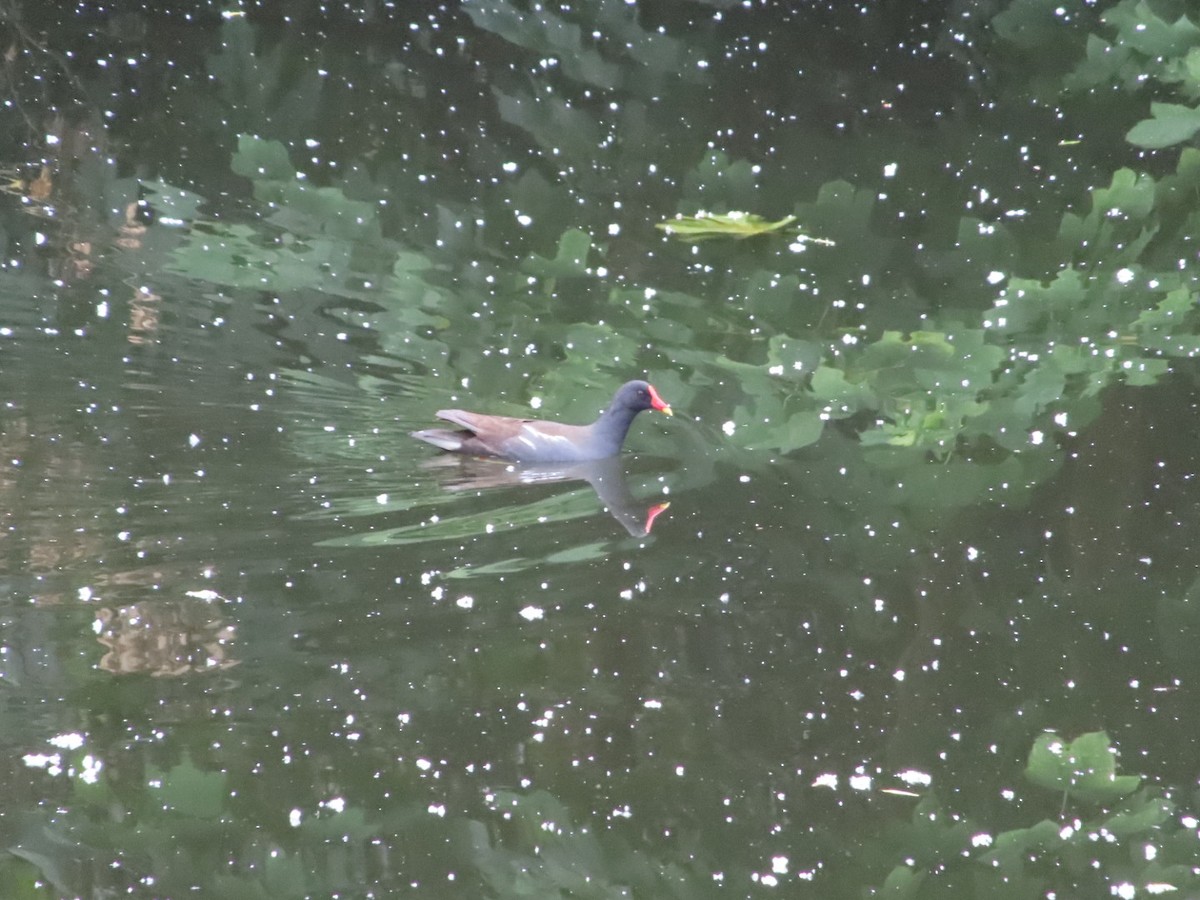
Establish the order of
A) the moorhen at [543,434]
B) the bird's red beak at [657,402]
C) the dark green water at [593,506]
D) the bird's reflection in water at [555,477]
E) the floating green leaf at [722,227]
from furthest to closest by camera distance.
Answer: the floating green leaf at [722,227] → the bird's red beak at [657,402] → the moorhen at [543,434] → the bird's reflection in water at [555,477] → the dark green water at [593,506]

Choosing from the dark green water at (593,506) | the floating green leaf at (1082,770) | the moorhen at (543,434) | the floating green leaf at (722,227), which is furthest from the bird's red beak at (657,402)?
the floating green leaf at (722,227)

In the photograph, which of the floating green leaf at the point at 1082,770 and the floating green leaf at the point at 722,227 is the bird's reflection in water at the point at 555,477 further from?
the floating green leaf at the point at 722,227

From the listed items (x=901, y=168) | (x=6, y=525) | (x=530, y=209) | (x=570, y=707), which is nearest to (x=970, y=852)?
(x=570, y=707)

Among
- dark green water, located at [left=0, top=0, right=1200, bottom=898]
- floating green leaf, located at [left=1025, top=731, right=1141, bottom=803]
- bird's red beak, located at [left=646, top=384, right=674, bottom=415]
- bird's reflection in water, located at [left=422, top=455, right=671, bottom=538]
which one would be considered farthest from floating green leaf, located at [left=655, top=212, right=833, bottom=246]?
floating green leaf, located at [left=1025, top=731, right=1141, bottom=803]

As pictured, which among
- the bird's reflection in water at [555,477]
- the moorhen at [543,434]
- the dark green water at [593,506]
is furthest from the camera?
the moorhen at [543,434]

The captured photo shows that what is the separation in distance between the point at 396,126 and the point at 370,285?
3737mm

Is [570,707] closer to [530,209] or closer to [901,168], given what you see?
[530,209]

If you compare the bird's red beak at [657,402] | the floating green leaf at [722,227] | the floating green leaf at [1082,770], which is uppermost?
the floating green leaf at [722,227]

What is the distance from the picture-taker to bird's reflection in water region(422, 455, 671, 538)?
6.53 meters

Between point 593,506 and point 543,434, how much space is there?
66 centimetres

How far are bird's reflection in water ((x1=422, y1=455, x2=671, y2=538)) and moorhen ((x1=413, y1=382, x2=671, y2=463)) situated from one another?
0.14 feet

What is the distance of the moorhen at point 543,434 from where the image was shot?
22.9 ft

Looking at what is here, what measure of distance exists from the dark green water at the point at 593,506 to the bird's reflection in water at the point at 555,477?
31 millimetres

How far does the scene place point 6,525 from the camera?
5.91m
